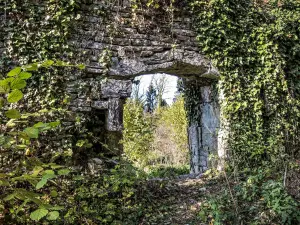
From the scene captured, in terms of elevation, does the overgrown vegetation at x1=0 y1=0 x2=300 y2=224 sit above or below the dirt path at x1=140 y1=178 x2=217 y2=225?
above

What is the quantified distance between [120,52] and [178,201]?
240cm

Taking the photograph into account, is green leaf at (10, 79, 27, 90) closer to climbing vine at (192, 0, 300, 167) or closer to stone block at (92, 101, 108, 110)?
stone block at (92, 101, 108, 110)

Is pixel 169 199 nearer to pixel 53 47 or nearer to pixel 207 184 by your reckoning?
pixel 207 184

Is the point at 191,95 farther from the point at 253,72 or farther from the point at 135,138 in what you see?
the point at 135,138

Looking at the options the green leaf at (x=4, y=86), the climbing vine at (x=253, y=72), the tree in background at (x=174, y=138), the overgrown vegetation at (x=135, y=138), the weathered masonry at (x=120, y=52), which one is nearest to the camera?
the green leaf at (x=4, y=86)

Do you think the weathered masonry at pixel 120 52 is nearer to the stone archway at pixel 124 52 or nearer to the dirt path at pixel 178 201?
the stone archway at pixel 124 52

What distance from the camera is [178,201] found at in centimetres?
408

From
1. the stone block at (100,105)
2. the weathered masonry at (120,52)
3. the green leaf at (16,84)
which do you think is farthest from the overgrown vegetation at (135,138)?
the stone block at (100,105)

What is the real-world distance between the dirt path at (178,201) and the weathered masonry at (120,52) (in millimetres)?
986

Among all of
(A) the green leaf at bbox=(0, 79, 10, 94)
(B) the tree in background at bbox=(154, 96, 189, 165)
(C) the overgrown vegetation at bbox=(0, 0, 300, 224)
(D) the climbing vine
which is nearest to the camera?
(A) the green leaf at bbox=(0, 79, 10, 94)

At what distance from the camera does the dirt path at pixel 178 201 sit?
3.50 meters

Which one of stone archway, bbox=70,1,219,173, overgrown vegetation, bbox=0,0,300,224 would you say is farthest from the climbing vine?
stone archway, bbox=70,1,219,173

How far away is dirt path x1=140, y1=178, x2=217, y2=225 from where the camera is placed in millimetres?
3504

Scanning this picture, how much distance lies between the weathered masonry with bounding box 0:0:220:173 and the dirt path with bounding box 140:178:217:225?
0.99 m
